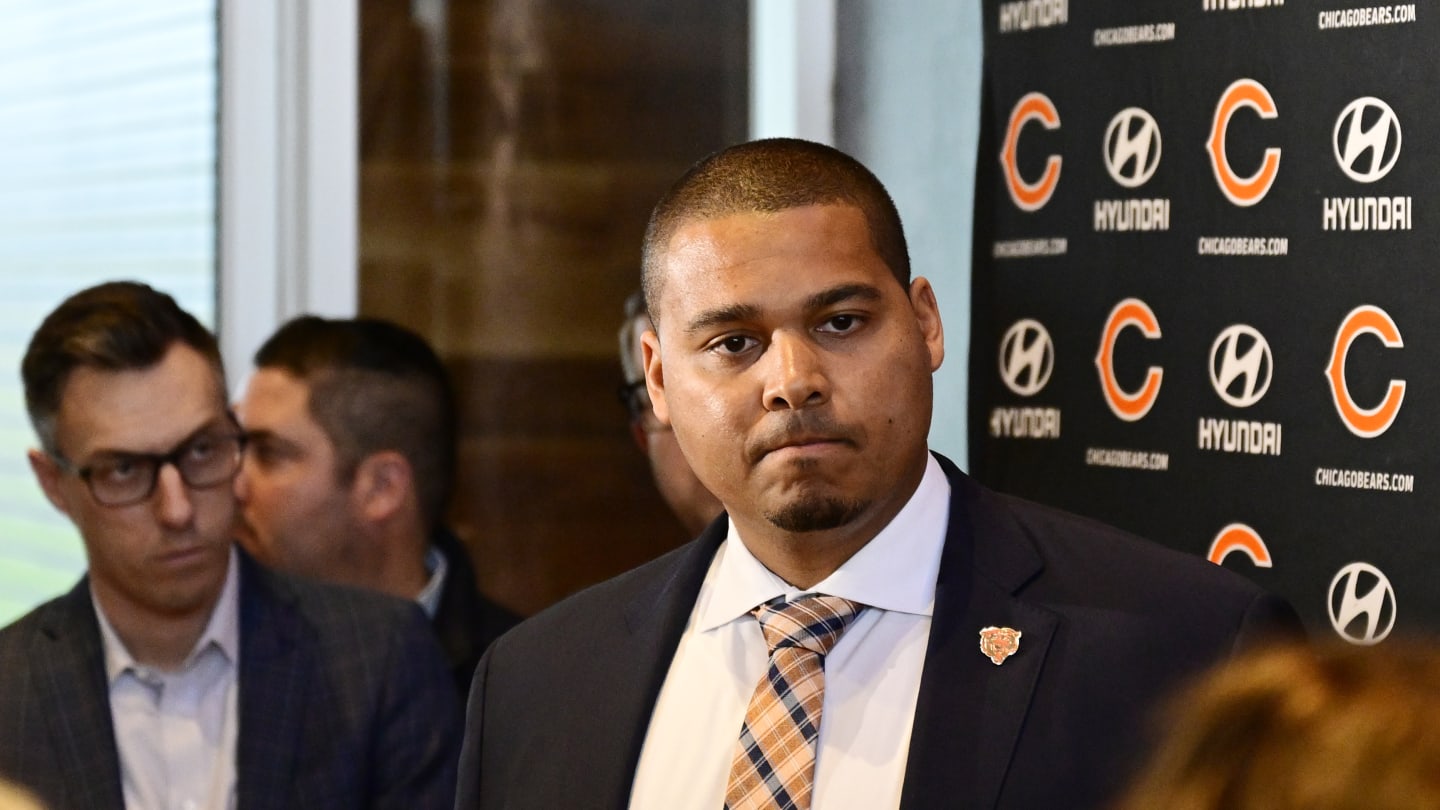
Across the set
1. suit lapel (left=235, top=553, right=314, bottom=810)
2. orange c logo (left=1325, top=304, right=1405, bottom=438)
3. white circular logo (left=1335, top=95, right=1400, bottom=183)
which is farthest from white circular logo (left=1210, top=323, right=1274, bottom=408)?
suit lapel (left=235, top=553, right=314, bottom=810)

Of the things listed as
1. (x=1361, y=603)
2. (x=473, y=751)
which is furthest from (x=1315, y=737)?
(x=1361, y=603)

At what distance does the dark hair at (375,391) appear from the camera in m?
3.52

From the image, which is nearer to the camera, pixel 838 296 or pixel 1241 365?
pixel 838 296

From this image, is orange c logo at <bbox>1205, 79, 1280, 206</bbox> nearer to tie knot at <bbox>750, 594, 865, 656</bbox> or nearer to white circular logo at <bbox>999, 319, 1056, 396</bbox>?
white circular logo at <bbox>999, 319, 1056, 396</bbox>

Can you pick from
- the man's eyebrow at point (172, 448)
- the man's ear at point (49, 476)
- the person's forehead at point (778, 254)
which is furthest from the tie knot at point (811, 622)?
the man's ear at point (49, 476)

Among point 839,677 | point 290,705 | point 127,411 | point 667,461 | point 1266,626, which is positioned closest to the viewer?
point 1266,626

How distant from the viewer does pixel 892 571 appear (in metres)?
1.83

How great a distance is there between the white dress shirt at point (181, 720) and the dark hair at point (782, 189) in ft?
3.87

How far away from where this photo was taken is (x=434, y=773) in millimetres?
2643

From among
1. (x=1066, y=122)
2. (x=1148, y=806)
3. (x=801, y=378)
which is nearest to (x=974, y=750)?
(x=801, y=378)

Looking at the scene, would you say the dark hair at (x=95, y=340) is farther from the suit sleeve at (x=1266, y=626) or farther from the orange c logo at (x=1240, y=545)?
the suit sleeve at (x=1266, y=626)

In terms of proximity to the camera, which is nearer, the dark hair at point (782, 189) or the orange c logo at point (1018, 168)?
the dark hair at point (782, 189)

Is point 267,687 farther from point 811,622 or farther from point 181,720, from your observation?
point 811,622

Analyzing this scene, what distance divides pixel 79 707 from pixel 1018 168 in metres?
1.75
